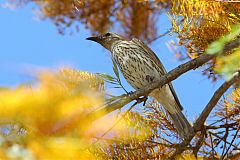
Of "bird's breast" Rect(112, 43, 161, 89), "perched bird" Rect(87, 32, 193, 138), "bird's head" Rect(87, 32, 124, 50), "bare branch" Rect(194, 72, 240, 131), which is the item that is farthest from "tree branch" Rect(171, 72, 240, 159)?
"bird's head" Rect(87, 32, 124, 50)

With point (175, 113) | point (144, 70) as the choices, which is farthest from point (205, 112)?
point (144, 70)

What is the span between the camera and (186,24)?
1.35 meters

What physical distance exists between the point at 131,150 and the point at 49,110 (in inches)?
34.7

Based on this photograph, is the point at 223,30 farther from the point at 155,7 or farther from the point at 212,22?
the point at 155,7

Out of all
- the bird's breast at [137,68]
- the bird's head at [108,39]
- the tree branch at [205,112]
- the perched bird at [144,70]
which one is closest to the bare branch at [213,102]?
the tree branch at [205,112]

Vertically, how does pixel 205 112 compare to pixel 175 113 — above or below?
below

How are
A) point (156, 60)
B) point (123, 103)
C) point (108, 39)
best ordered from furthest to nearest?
point (108, 39)
point (156, 60)
point (123, 103)

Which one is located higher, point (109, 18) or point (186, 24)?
point (109, 18)

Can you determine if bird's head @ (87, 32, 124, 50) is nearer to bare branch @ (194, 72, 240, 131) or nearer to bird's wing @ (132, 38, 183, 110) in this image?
bird's wing @ (132, 38, 183, 110)

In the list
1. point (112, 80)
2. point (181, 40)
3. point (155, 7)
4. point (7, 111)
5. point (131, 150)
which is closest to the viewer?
point (7, 111)

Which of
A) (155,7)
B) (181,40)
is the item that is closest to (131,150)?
(181,40)

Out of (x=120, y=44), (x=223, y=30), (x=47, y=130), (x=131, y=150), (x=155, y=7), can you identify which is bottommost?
(x=47, y=130)

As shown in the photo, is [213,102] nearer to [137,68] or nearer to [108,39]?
[137,68]

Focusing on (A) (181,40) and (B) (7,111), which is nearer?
(B) (7,111)
